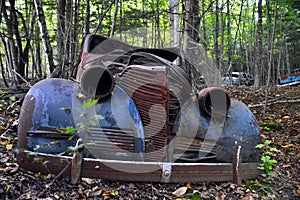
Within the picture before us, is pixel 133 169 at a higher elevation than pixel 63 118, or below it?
below

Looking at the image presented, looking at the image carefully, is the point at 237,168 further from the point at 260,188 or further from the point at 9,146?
the point at 9,146

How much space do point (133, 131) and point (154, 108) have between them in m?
0.26

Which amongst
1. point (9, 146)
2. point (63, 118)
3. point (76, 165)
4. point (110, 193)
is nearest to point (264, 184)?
point (110, 193)

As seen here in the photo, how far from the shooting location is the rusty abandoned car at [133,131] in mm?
2498

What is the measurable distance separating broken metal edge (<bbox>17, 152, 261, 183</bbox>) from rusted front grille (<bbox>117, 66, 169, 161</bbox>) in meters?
0.12

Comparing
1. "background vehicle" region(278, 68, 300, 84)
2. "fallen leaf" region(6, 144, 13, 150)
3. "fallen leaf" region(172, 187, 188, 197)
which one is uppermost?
"fallen leaf" region(6, 144, 13, 150)

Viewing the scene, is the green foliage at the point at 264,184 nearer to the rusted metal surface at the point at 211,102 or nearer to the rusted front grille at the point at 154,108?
the rusted metal surface at the point at 211,102

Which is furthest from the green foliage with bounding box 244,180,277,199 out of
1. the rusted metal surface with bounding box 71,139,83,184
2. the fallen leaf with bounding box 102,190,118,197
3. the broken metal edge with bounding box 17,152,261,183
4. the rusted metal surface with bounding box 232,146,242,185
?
the rusted metal surface with bounding box 71,139,83,184

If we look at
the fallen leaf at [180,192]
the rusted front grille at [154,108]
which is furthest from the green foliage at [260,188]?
the rusted front grille at [154,108]

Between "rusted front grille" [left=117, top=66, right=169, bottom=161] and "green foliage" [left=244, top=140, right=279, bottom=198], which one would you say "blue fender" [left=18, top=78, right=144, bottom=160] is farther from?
"green foliage" [left=244, top=140, right=279, bottom=198]

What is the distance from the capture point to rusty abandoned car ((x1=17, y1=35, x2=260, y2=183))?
2498 mm

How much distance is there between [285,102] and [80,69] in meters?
4.53

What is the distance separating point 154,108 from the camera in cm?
264

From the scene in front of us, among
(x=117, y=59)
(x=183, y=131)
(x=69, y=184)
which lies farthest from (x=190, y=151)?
(x=117, y=59)
